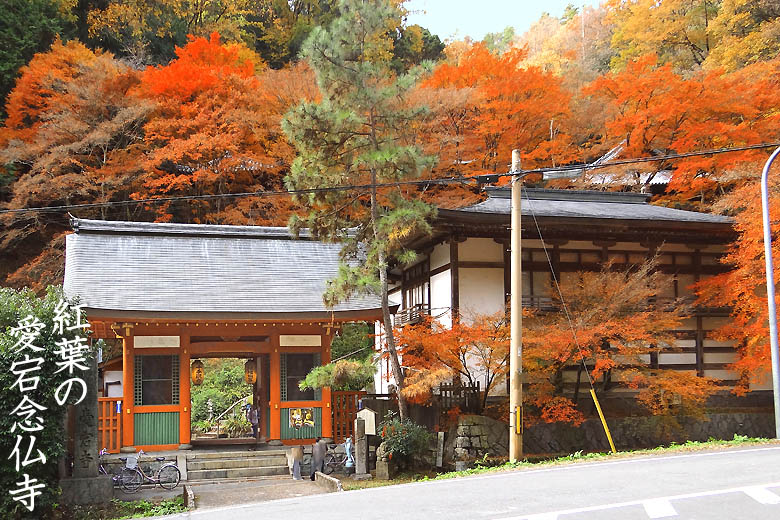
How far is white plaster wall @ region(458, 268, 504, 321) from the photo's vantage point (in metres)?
19.9

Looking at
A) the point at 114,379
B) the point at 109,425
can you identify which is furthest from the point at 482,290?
the point at 114,379

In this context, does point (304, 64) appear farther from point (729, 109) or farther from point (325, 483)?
point (325, 483)

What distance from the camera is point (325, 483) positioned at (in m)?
16.5

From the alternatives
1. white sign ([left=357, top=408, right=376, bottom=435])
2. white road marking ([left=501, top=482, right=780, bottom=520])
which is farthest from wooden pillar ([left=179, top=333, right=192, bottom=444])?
white road marking ([left=501, top=482, right=780, bottom=520])

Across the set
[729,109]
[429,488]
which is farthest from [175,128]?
[429,488]

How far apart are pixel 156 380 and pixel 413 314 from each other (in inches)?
302

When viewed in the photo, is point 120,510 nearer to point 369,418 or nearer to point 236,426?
point 369,418

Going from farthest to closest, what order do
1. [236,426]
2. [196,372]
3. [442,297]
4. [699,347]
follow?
[236,426], [699,347], [442,297], [196,372]

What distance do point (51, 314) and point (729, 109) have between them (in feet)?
84.9

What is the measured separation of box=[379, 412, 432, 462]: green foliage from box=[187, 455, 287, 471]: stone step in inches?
121

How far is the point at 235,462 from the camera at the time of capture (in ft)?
59.3

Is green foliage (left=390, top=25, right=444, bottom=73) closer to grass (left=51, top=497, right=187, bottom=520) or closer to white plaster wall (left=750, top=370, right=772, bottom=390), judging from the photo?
white plaster wall (left=750, top=370, right=772, bottom=390)

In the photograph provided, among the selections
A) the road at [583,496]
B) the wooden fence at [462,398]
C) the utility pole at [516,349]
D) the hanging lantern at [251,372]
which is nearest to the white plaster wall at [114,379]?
the hanging lantern at [251,372]

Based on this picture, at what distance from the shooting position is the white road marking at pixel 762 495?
828 cm
